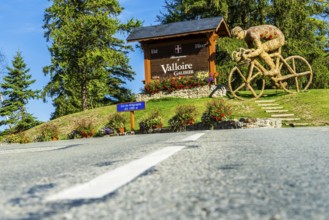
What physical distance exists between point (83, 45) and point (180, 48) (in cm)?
991

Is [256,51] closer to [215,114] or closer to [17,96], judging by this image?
[215,114]

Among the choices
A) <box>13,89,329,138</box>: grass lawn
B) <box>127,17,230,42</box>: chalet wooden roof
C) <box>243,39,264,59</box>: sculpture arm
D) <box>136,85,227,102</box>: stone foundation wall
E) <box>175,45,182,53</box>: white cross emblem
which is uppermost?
<box>127,17,230,42</box>: chalet wooden roof

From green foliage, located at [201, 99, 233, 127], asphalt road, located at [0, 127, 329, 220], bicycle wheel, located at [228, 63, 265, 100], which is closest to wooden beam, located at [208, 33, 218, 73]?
bicycle wheel, located at [228, 63, 265, 100]

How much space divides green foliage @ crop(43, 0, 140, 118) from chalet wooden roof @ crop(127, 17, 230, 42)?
160 inches

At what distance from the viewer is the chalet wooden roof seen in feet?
81.2

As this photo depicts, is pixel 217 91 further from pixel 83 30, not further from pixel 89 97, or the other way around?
Answer: pixel 89 97

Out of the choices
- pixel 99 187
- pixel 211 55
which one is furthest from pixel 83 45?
pixel 99 187

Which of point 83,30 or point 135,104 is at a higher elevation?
point 83,30

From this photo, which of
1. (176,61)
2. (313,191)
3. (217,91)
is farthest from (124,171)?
(176,61)

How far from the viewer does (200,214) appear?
1134 millimetres

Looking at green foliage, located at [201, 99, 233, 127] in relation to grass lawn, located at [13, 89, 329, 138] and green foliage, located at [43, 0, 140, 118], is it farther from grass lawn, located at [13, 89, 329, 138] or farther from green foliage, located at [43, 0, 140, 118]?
green foliage, located at [43, 0, 140, 118]

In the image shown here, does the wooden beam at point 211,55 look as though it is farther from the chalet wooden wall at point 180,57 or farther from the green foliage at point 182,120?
the green foliage at point 182,120

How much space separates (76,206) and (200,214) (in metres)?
0.47

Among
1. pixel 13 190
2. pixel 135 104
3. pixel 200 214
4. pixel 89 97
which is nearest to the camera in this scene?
pixel 200 214
